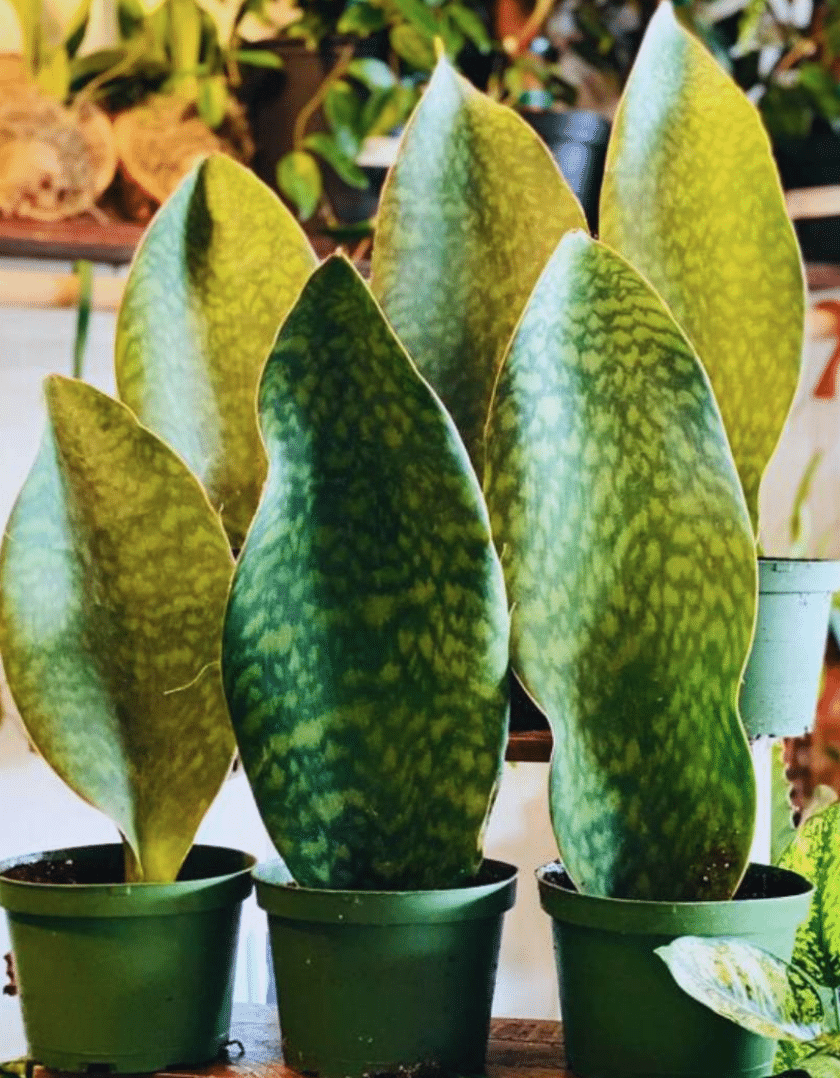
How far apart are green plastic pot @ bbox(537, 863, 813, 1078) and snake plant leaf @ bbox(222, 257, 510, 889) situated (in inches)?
1.8

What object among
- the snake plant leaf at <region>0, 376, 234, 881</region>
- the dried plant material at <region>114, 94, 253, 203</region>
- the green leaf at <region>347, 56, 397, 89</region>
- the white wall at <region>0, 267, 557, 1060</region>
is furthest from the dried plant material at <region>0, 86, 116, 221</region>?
the snake plant leaf at <region>0, 376, 234, 881</region>

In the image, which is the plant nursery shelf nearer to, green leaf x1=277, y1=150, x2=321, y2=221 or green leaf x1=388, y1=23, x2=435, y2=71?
green leaf x1=277, y1=150, x2=321, y2=221

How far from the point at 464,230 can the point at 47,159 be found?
1.07 m

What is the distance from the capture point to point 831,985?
50cm

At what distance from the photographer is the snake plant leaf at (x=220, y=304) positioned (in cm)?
59

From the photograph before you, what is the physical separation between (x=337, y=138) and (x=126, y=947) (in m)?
1.24

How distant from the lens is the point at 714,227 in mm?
529

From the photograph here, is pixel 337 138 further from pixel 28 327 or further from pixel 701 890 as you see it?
pixel 701 890

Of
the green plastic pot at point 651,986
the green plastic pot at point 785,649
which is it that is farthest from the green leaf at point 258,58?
the green plastic pot at point 651,986

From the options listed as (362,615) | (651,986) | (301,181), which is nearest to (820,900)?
(651,986)

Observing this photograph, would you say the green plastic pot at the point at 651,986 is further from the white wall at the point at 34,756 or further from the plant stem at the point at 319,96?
the plant stem at the point at 319,96

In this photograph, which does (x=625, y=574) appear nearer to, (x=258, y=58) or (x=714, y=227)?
(x=714, y=227)

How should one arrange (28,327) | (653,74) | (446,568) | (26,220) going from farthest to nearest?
1. (28,327)
2. (26,220)
3. (653,74)
4. (446,568)

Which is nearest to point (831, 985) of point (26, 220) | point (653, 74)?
point (653, 74)
